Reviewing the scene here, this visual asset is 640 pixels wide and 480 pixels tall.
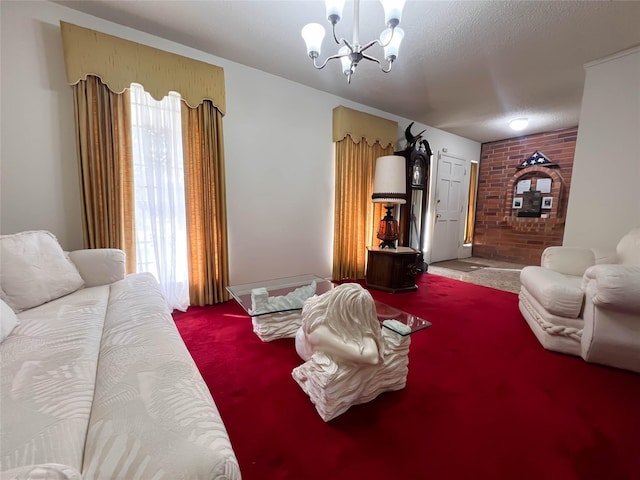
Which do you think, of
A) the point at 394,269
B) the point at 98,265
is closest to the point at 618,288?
the point at 394,269

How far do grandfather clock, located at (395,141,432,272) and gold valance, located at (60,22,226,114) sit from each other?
234 cm

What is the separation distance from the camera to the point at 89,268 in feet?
5.25

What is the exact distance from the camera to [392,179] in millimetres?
3025

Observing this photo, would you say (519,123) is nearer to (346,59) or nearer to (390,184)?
(390,184)

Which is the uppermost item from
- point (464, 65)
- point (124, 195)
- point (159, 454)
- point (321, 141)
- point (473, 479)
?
point (464, 65)

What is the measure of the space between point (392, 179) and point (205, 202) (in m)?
2.03

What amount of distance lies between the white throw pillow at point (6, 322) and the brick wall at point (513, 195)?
585cm

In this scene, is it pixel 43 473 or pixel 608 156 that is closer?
pixel 43 473

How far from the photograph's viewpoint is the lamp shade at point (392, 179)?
119 inches

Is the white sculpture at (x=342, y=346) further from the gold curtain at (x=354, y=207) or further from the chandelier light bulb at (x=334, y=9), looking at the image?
the gold curtain at (x=354, y=207)

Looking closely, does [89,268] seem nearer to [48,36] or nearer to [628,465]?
[48,36]

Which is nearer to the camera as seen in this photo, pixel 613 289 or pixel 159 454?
pixel 159 454

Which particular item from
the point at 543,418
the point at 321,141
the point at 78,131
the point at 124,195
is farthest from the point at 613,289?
the point at 78,131

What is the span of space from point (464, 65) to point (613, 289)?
211 centimetres
